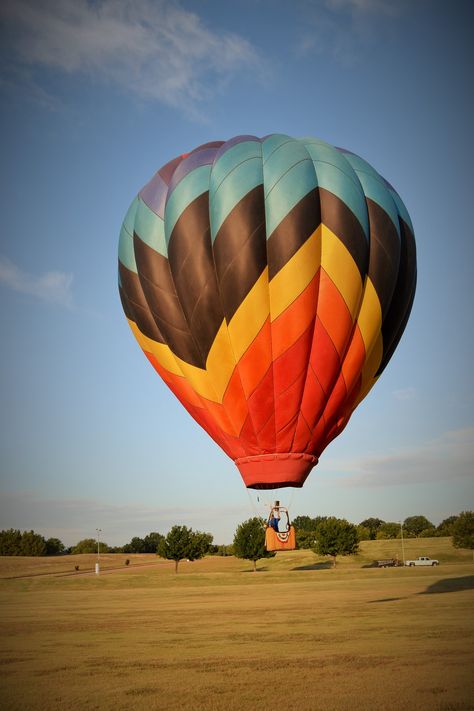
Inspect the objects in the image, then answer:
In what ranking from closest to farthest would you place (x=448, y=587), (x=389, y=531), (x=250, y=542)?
(x=448, y=587)
(x=250, y=542)
(x=389, y=531)

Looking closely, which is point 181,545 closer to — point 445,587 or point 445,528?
point 445,587

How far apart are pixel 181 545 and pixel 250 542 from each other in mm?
6829

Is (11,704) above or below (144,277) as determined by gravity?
below

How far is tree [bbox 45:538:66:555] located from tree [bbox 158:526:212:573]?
5721cm

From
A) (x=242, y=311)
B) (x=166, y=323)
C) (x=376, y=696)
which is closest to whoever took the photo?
(x=376, y=696)

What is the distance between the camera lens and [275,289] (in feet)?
52.0

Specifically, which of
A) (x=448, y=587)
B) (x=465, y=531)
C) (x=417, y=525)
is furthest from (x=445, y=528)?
(x=448, y=587)

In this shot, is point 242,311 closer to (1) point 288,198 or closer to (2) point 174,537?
(1) point 288,198

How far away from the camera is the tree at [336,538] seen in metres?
64.8

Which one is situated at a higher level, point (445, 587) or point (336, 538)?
point (336, 538)

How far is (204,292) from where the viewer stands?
16312 mm

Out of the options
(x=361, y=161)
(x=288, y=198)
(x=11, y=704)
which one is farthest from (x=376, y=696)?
(x=361, y=161)

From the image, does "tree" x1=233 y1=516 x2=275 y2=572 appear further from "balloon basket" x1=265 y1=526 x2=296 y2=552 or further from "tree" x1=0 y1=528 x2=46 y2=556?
"tree" x1=0 y1=528 x2=46 y2=556

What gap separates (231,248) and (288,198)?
1880 millimetres
